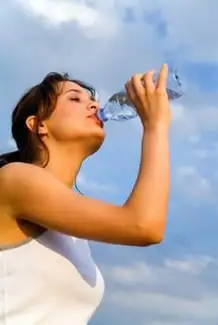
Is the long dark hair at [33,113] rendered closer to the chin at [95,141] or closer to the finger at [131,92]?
the chin at [95,141]

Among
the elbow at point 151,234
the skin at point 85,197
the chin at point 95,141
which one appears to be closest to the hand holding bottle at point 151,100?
the skin at point 85,197

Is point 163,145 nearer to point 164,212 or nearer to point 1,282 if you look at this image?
point 164,212

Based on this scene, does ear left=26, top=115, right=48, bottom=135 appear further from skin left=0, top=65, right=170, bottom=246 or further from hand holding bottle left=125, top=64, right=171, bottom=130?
hand holding bottle left=125, top=64, right=171, bottom=130

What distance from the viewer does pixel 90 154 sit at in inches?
205

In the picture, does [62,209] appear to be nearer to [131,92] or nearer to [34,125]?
[131,92]

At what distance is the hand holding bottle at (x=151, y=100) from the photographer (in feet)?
15.7

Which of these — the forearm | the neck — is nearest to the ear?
the neck

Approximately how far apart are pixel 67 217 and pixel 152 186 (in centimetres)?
46

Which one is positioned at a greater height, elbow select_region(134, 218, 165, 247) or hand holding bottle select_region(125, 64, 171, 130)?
hand holding bottle select_region(125, 64, 171, 130)

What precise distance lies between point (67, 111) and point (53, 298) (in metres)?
1.13

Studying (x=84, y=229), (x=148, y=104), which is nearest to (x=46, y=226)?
(x=84, y=229)

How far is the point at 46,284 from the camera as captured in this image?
15.4 ft

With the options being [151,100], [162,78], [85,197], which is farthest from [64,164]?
[162,78]

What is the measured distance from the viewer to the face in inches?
200
